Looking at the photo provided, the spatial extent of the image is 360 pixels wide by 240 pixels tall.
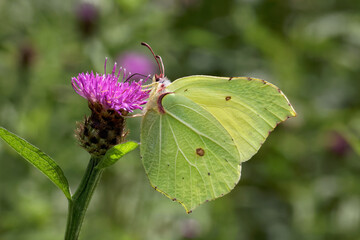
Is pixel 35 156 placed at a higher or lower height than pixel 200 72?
higher

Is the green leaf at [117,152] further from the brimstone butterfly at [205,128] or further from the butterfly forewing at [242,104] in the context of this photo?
the butterfly forewing at [242,104]

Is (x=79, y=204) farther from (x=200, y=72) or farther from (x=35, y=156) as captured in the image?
(x=200, y=72)

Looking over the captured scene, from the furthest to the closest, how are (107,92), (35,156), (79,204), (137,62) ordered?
(137,62) → (107,92) → (79,204) → (35,156)

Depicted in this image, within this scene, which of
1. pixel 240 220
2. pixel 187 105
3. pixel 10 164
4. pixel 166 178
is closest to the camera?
pixel 166 178

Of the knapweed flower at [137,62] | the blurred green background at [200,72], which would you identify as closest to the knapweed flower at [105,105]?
the blurred green background at [200,72]

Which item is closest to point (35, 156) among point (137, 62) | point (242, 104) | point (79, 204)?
point (79, 204)

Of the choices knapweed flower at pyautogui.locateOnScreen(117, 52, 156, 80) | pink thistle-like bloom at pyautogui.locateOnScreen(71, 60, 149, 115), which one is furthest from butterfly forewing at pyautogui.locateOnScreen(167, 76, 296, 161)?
knapweed flower at pyautogui.locateOnScreen(117, 52, 156, 80)

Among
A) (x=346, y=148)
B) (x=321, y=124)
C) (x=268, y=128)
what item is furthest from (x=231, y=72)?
(x=268, y=128)

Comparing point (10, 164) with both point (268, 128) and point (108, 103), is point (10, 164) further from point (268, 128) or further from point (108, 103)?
point (268, 128)
